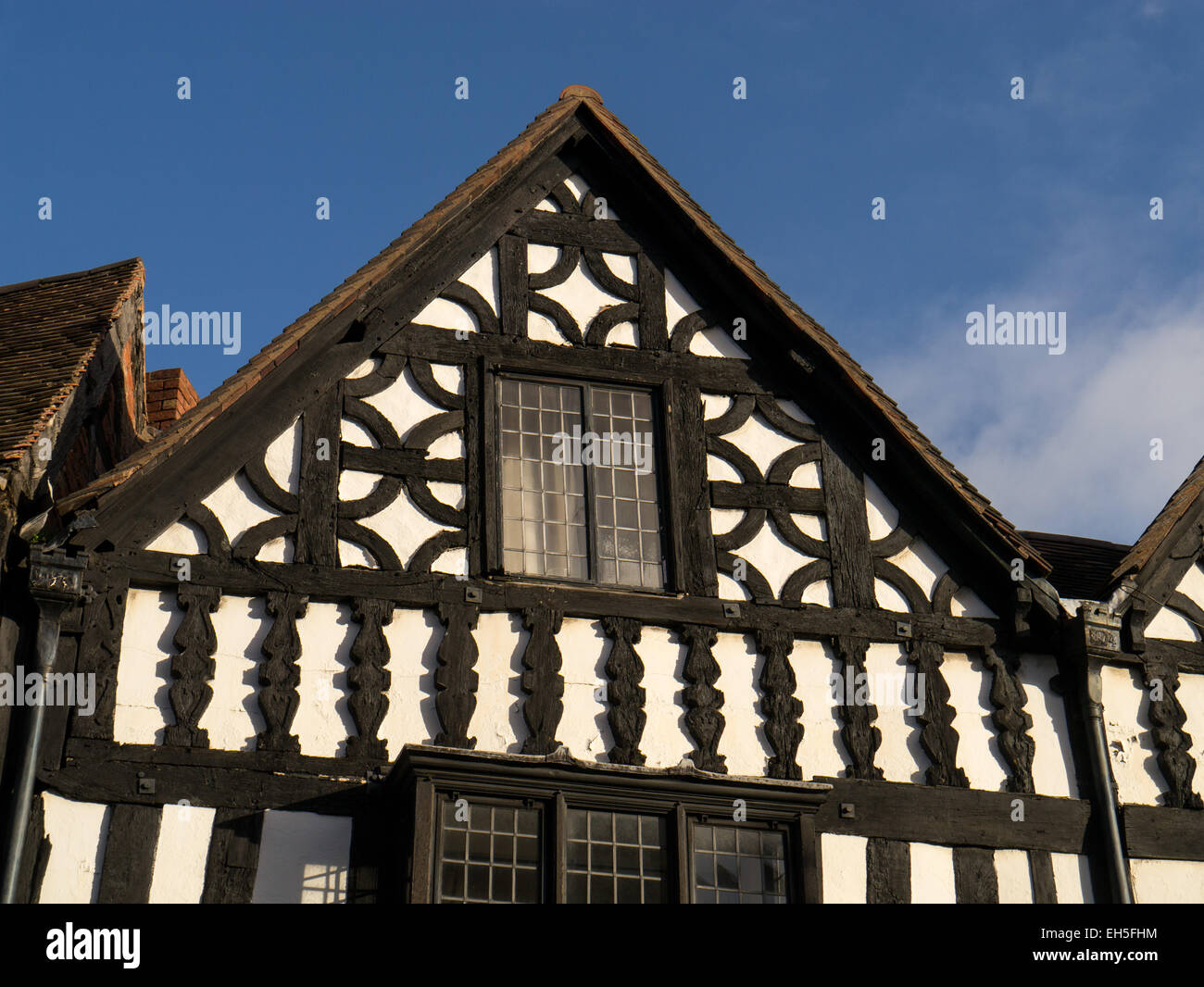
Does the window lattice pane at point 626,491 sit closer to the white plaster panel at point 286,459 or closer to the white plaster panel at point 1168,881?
the white plaster panel at point 286,459

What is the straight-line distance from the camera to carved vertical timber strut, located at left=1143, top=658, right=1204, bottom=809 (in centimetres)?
1178

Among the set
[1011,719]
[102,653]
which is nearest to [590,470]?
[1011,719]

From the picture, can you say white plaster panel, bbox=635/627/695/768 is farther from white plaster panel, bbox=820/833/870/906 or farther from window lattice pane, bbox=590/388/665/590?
white plaster panel, bbox=820/833/870/906

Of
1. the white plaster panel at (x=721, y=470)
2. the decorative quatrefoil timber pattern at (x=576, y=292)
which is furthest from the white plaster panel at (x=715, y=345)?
the white plaster panel at (x=721, y=470)

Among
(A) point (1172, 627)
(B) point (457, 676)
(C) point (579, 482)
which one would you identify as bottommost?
(B) point (457, 676)

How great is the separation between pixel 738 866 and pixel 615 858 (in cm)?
78

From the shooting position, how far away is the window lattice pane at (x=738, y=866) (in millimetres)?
10766

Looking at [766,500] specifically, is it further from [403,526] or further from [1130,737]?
[1130,737]

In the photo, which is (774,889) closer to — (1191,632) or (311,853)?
(311,853)

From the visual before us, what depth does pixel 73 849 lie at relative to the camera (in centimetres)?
1010

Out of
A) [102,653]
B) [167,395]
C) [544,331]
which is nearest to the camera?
[102,653]

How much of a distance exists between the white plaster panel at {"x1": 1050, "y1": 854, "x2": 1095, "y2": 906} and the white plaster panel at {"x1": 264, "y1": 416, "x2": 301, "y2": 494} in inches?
216

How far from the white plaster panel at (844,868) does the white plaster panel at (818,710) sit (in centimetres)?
44
